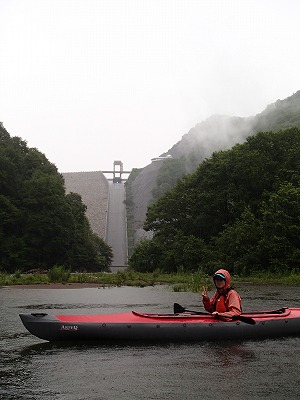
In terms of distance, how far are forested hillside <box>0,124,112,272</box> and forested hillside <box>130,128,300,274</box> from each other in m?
9.00

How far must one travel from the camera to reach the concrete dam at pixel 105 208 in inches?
3474

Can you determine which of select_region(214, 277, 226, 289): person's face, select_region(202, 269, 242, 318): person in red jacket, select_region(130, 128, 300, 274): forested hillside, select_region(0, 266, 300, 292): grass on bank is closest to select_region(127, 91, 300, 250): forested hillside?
select_region(130, 128, 300, 274): forested hillside

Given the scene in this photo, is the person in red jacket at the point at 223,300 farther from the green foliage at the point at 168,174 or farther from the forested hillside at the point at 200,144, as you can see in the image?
the green foliage at the point at 168,174

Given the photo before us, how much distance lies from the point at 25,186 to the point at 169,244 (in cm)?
1574

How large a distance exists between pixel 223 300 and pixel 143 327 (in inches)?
75.0

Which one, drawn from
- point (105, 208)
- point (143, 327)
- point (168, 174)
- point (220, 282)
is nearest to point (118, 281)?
point (220, 282)

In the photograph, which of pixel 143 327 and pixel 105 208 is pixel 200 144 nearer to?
pixel 105 208

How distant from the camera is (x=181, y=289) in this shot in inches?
973

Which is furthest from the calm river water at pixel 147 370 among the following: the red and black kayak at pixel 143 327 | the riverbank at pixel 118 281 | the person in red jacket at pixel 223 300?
the riverbank at pixel 118 281

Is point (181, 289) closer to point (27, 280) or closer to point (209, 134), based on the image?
point (27, 280)

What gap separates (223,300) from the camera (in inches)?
457

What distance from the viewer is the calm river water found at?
7.61 m

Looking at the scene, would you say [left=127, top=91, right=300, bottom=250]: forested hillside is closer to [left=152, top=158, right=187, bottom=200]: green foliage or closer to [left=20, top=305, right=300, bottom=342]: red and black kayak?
[left=152, top=158, right=187, bottom=200]: green foliage

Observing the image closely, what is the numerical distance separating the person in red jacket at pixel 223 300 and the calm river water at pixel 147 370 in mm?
700
